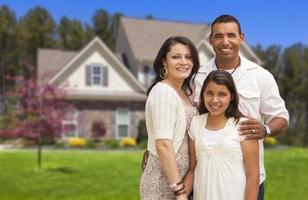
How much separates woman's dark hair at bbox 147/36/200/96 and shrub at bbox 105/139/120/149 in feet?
77.5

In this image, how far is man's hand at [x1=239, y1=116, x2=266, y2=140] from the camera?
10.4 ft

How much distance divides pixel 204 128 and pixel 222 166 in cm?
28

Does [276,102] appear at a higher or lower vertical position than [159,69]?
lower

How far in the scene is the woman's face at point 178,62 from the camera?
3350mm

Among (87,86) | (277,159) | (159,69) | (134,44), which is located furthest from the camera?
(134,44)

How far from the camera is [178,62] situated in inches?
132

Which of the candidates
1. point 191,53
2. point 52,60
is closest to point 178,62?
point 191,53

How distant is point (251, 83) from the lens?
351cm

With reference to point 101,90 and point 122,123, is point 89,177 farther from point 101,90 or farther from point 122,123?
point 101,90

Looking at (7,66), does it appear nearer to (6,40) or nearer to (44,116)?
(6,40)

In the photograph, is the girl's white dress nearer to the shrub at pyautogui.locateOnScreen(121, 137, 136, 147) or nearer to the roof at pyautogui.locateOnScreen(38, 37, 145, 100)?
the shrub at pyautogui.locateOnScreen(121, 137, 136, 147)

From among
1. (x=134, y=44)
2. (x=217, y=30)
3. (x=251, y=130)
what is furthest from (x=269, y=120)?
(x=134, y=44)

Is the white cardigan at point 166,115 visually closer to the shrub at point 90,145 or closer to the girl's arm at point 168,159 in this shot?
the girl's arm at point 168,159

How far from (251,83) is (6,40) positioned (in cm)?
4941
